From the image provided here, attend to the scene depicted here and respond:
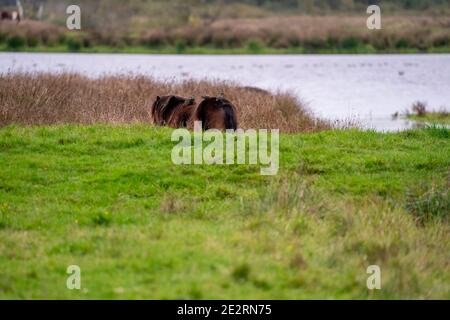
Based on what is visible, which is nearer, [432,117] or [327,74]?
[432,117]

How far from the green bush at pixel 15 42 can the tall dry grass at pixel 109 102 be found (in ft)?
121

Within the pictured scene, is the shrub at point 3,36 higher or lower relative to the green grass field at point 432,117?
higher

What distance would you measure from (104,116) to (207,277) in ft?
31.0

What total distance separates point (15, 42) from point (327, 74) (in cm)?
2528

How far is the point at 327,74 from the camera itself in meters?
45.3

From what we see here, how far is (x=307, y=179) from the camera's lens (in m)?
11.4

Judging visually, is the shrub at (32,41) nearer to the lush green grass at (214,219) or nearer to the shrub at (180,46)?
the shrub at (180,46)

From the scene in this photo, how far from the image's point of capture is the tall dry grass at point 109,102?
16.8 metres

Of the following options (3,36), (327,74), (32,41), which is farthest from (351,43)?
(3,36)

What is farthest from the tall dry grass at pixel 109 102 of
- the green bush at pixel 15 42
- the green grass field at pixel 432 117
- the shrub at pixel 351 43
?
the shrub at pixel 351 43

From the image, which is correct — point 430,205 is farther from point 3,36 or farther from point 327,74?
point 3,36

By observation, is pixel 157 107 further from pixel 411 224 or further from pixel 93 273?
pixel 93 273

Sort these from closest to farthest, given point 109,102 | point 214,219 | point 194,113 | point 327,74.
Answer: point 214,219
point 194,113
point 109,102
point 327,74

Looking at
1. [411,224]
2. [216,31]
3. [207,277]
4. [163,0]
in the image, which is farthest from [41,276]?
[163,0]
